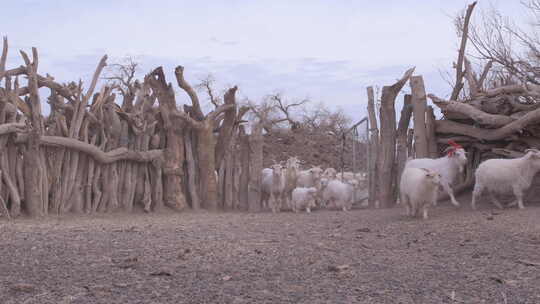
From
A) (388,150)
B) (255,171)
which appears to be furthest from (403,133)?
(255,171)

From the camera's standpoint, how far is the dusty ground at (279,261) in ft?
18.5

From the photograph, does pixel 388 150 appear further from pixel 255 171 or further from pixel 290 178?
pixel 255 171

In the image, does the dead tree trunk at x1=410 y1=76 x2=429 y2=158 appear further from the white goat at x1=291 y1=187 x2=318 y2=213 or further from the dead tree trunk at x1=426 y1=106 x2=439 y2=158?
the white goat at x1=291 y1=187 x2=318 y2=213

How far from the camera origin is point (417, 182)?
11.0m

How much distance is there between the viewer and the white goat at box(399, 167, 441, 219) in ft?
35.4

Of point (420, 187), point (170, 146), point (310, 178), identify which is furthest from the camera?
point (310, 178)

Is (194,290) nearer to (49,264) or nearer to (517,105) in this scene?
(49,264)

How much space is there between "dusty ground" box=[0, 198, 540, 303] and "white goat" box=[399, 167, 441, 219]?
13.3 inches

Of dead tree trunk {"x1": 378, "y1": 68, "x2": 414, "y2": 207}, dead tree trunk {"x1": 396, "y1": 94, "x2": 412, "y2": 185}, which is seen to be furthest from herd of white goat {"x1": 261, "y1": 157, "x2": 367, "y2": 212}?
dead tree trunk {"x1": 396, "y1": 94, "x2": 412, "y2": 185}

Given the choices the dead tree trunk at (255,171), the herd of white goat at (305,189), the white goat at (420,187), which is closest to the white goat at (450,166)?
the white goat at (420,187)

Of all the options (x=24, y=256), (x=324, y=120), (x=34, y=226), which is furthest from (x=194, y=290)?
(x=324, y=120)

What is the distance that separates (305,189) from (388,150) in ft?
6.60

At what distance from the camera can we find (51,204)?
12703 mm

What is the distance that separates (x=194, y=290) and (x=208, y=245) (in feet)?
7.79
